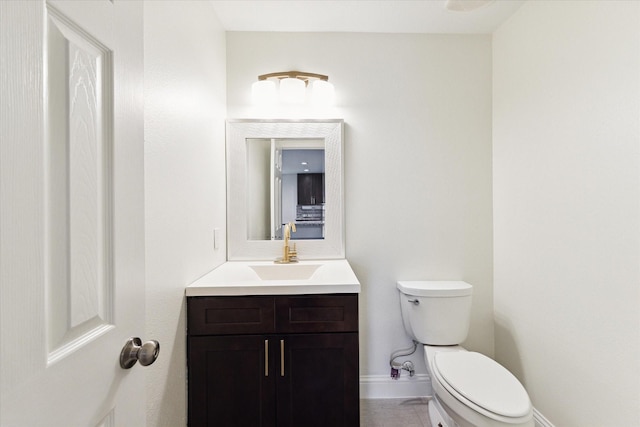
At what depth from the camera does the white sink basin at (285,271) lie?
186 centimetres

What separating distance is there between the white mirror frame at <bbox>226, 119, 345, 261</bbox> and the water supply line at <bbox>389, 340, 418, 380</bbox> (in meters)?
0.73

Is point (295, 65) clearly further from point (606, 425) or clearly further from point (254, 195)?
point (606, 425)

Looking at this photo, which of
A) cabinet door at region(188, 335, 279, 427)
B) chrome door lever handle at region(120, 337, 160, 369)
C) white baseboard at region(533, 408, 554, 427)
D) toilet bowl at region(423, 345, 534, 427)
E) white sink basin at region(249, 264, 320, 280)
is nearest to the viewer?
chrome door lever handle at region(120, 337, 160, 369)

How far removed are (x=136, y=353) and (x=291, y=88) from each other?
1724 millimetres

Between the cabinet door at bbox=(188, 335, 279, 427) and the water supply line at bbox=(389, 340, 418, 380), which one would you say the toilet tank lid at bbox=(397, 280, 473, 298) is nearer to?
the water supply line at bbox=(389, 340, 418, 380)

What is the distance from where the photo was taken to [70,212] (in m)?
0.49

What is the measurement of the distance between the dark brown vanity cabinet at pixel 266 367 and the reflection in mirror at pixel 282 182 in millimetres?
737

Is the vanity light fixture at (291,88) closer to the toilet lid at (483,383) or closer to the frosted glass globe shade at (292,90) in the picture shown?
the frosted glass globe shade at (292,90)

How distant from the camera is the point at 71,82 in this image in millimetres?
487

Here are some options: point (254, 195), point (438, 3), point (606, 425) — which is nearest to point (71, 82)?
point (254, 195)

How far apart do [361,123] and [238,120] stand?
816 mm

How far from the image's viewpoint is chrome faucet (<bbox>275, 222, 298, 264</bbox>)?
77.0 inches

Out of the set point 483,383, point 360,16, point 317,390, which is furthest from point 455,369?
point 360,16

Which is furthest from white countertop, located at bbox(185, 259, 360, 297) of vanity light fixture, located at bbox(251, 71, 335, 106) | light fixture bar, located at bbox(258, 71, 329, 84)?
light fixture bar, located at bbox(258, 71, 329, 84)
